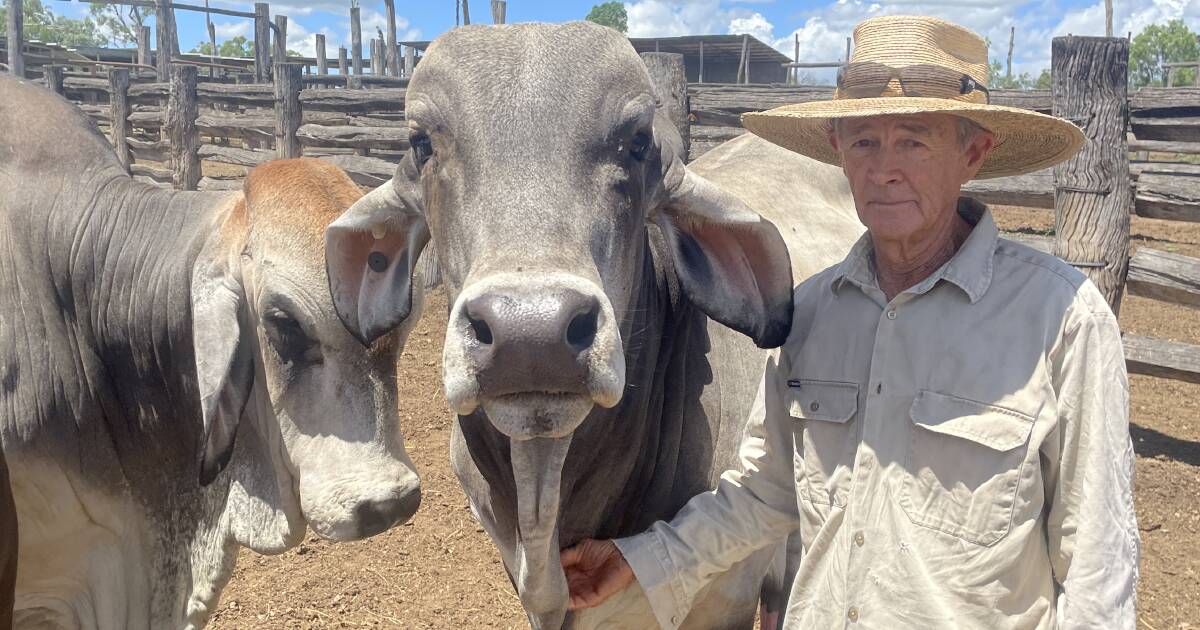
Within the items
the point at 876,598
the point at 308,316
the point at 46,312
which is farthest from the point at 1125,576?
the point at 46,312

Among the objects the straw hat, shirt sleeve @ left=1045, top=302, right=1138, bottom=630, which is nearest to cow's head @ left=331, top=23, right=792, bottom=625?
the straw hat

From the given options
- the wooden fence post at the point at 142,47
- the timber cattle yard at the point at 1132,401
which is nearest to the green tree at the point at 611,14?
the wooden fence post at the point at 142,47

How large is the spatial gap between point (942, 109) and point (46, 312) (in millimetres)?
2540

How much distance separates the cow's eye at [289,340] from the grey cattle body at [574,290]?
21 centimetres

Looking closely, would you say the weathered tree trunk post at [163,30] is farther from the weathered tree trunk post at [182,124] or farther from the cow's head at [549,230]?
the cow's head at [549,230]

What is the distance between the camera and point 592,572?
242cm

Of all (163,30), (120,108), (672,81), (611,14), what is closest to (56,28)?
(611,14)

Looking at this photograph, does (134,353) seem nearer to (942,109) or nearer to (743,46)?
(942,109)

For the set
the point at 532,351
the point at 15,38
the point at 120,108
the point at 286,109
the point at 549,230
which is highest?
the point at 15,38

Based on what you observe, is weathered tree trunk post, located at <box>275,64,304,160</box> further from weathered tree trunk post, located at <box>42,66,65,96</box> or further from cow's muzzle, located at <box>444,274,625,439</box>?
cow's muzzle, located at <box>444,274,625,439</box>

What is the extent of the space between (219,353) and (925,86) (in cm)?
185

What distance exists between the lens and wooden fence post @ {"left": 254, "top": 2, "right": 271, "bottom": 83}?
71.5ft

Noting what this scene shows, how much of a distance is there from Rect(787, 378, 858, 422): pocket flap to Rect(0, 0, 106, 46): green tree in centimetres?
6923

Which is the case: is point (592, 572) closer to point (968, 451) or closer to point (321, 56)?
point (968, 451)
